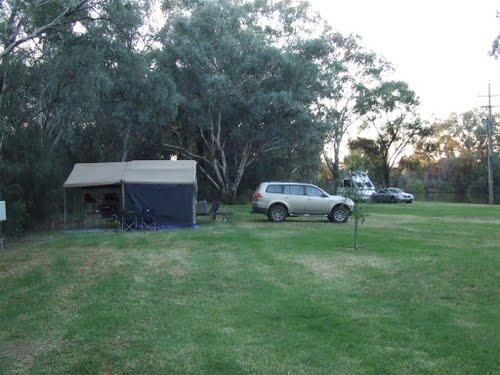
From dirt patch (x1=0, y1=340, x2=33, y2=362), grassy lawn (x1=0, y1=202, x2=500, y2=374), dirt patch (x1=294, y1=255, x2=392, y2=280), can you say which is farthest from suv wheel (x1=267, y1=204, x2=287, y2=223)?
dirt patch (x1=0, y1=340, x2=33, y2=362)

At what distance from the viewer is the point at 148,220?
1956cm

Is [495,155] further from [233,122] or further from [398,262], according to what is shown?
[398,262]

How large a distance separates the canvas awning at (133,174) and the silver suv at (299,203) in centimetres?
349

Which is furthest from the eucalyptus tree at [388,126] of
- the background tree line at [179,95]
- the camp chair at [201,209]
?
the camp chair at [201,209]

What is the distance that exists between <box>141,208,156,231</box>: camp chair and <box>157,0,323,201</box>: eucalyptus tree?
1093 cm

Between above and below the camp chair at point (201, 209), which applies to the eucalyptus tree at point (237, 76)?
above

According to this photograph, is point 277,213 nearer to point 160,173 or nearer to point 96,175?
point 160,173

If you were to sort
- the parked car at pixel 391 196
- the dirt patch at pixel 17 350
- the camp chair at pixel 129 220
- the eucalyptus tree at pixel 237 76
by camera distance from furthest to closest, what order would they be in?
the parked car at pixel 391 196 < the eucalyptus tree at pixel 237 76 < the camp chair at pixel 129 220 < the dirt patch at pixel 17 350

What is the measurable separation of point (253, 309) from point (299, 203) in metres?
15.0

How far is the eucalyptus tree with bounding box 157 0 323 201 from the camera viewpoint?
29.9m

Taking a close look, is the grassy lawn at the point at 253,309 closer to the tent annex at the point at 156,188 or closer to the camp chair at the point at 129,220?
the camp chair at the point at 129,220

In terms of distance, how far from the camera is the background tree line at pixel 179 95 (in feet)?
47.9

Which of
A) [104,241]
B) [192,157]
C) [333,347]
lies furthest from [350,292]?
[192,157]

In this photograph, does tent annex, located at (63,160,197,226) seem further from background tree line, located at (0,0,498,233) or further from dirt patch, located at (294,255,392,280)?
dirt patch, located at (294,255,392,280)
